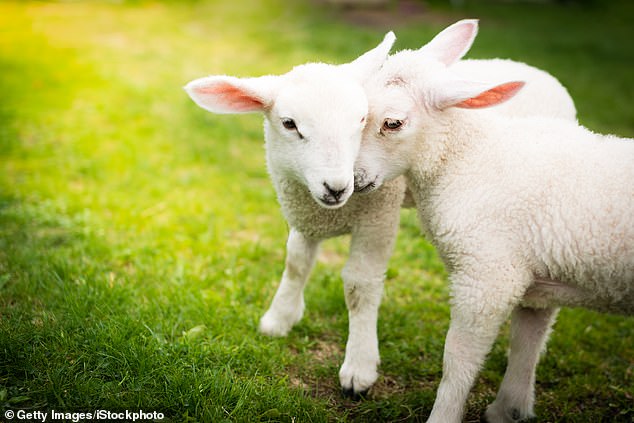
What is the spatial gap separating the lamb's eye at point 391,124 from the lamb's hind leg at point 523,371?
4.25ft

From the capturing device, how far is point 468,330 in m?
2.83

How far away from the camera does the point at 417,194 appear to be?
3148 millimetres

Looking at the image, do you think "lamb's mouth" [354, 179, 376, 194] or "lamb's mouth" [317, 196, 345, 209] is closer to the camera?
"lamb's mouth" [317, 196, 345, 209]

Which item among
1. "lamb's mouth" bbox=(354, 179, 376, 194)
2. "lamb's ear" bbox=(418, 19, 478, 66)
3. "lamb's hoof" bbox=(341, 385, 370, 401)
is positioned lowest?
"lamb's hoof" bbox=(341, 385, 370, 401)

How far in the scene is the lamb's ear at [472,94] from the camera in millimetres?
2783

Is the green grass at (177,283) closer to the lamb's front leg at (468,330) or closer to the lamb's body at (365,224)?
the lamb's body at (365,224)

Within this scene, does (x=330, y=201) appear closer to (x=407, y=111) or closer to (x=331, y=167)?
(x=331, y=167)

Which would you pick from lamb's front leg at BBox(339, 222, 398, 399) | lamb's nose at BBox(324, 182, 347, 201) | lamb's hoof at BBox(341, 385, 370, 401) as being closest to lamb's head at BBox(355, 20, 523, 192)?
lamb's nose at BBox(324, 182, 347, 201)

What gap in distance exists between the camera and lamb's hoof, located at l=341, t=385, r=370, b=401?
3.34 meters

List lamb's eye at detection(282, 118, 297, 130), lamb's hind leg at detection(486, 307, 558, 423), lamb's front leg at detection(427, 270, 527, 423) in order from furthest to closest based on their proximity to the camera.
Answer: lamb's hind leg at detection(486, 307, 558, 423), lamb's eye at detection(282, 118, 297, 130), lamb's front leg at detection(427, 270, 527, 423)

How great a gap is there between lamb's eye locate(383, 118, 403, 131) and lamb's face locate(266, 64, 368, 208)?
0.13m

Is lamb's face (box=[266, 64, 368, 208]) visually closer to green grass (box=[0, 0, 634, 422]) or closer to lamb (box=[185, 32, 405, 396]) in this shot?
lamb (box=[185, 32, 405, 396])

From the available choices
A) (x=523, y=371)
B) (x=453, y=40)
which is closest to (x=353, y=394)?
(x=523, y=371)

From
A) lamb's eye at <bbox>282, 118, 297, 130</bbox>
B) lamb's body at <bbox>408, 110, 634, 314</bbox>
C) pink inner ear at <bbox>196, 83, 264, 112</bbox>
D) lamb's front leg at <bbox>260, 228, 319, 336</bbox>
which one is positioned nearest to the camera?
lamb's body at <bbox>408, 110, 634, 314</bbox>
